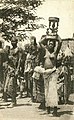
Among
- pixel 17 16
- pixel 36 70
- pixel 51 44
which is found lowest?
pixel 36 70

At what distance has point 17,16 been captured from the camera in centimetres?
255

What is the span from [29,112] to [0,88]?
261 millimetres

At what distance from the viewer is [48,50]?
247 cm

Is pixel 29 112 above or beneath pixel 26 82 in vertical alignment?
beneath

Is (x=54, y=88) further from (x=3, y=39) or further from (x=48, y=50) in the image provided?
(x=3, y=39)

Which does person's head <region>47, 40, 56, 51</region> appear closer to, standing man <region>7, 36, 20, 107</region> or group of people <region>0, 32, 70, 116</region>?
group of people <region>0, 32, 70, 116</region>

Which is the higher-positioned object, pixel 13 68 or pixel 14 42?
pixel 14 42

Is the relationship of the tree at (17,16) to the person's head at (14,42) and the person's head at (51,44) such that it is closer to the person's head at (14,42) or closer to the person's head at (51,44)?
the person's head at (14,42)

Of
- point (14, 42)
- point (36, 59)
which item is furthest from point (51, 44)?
point (14, 42)

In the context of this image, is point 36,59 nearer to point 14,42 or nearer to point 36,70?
point 36,70

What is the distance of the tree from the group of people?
6 centimetres

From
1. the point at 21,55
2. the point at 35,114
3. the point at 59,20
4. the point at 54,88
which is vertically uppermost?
the point at 59,20

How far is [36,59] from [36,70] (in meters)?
0.08

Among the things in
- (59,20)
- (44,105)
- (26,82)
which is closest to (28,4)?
(59,20)
